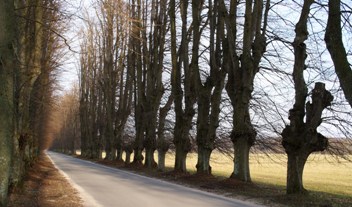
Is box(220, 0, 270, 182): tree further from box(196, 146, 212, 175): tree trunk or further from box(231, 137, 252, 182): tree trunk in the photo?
box(196, 146, 212, 175): tree trunk

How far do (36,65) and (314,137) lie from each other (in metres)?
9.73

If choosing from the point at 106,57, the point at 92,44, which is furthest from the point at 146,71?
the point at 92,44

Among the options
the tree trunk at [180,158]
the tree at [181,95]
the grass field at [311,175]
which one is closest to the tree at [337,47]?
the grass field at [311,175]

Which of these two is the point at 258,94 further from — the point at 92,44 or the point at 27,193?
the point at 92,44

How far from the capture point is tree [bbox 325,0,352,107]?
32.6 ft

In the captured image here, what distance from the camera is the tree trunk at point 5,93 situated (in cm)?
692

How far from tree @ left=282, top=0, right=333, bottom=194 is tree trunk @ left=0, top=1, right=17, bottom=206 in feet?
29.6

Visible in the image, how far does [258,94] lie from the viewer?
24.2 metres

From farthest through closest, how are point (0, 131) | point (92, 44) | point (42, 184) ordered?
point (92, 44) → point (42, 184) → point (0, 131)

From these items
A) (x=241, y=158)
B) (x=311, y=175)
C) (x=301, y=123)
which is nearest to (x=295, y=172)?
(x=301, y=123)

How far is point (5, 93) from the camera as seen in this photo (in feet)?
23.0

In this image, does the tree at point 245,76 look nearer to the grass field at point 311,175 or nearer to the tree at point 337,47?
the grass field at point 311,175

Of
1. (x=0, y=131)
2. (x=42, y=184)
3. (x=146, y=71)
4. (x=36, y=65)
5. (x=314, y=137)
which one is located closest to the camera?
(x=0, y=131)

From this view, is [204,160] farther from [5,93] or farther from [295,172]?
[5,93]
